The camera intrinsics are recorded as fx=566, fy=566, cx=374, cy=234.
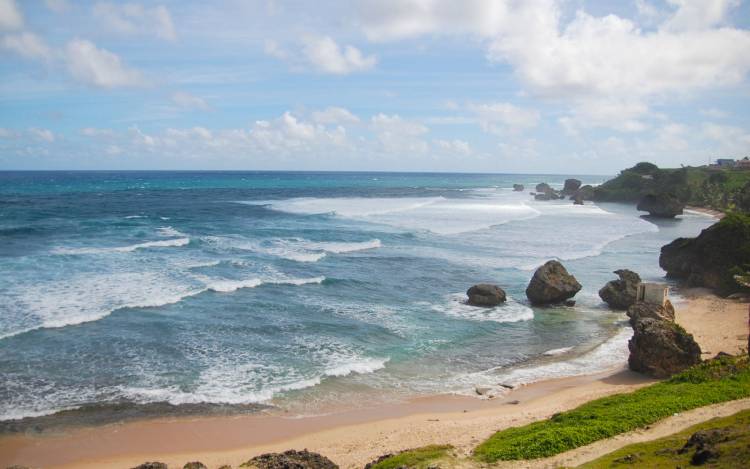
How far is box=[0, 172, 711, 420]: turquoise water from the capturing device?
20344 mm

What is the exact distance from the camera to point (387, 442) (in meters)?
15.9

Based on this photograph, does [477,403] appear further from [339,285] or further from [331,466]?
[339,285]

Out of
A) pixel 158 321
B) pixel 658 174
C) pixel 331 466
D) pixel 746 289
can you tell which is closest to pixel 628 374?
pixel 331 466

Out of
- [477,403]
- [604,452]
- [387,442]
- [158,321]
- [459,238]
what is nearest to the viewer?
[604,452]

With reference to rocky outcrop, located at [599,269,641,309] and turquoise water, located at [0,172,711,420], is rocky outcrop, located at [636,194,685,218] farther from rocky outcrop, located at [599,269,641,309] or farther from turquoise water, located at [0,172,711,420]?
rocky outcrop, located at [599,269,641,309]

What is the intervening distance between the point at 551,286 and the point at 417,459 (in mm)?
19446

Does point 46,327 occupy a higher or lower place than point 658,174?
lower

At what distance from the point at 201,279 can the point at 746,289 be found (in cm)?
3153

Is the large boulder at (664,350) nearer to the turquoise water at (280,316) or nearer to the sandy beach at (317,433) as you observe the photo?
the sandy beach at (317,433)

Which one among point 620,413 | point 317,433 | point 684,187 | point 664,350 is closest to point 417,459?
point 317,433

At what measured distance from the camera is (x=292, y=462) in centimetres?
1280

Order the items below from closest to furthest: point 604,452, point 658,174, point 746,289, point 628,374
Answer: point 604,452, point 628,374, point 746,289, point 658,174

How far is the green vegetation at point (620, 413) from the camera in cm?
1332

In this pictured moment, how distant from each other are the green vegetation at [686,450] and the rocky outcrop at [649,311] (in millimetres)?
13167
